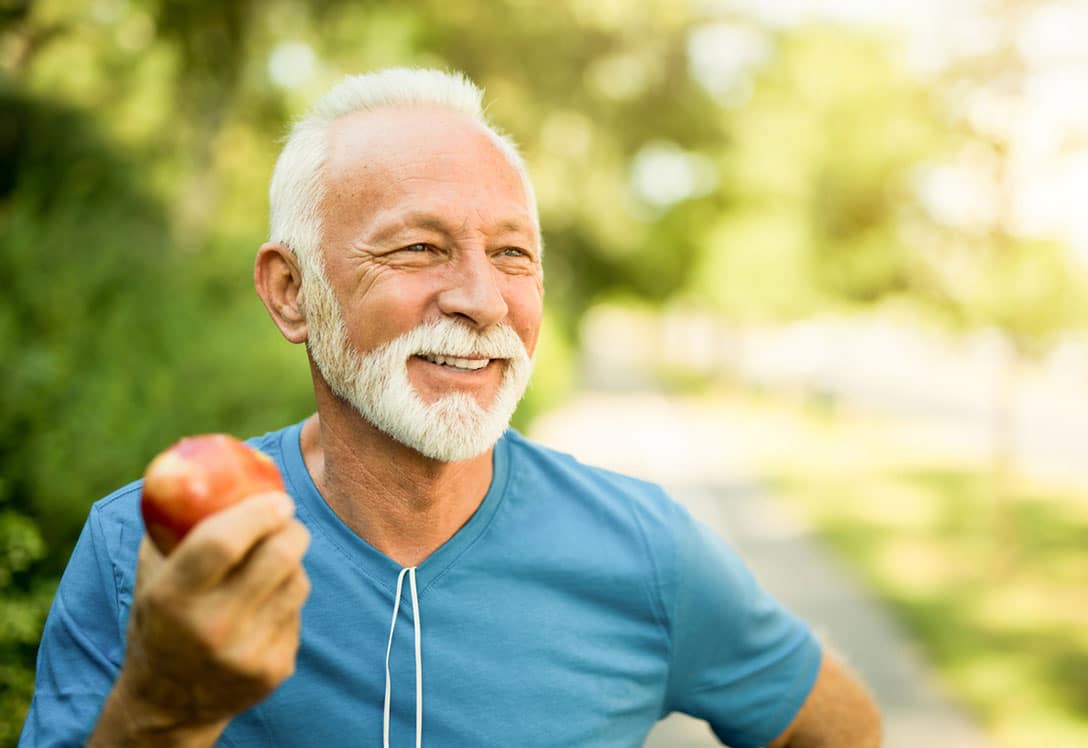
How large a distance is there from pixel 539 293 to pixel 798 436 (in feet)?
60.5

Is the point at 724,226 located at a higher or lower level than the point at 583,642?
higher

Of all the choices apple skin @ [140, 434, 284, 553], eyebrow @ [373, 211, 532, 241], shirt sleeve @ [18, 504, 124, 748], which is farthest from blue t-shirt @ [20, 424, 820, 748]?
eyebrow @ [373, 211, 532, 241]

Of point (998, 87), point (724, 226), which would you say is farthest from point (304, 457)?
point (724, 226)

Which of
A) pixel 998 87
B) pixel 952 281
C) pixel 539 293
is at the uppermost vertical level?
pixel 998 87

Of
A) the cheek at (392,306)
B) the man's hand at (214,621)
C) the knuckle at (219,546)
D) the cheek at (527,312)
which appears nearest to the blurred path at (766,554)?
the cheek at (527,312)

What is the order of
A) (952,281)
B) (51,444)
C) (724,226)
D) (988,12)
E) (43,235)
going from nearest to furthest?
1. (51,444)
2. (43,235)
3. (988,12)
4. (952,281)
5. (724,226)

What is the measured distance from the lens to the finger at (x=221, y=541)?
125cm

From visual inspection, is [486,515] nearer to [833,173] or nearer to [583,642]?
[583,642]

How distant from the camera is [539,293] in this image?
2135 millimetres

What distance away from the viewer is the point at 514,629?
1933 mm

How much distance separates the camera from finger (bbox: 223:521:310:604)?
1284mm

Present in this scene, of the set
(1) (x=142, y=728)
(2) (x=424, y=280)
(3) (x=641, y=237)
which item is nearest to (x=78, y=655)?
(1) (x=142, y=728)

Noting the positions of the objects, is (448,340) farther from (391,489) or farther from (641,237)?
(641,237)

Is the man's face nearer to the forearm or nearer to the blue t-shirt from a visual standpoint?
the blue t-shirt
